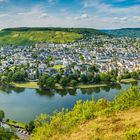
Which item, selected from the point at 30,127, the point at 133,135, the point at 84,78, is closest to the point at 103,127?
the point at 133,135

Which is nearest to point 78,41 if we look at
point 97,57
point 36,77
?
point 97,57

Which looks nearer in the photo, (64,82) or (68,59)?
(64,82)

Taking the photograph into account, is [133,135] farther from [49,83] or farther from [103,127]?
[49,83]

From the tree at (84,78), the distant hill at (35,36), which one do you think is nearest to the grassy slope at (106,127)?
the tree at (84,78)

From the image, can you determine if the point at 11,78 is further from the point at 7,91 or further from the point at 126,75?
the point at 126,75

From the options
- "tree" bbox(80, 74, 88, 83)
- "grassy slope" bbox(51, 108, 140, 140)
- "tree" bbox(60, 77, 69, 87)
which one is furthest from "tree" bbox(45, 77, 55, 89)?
"grassy slope" bbox(51, 108, 140, 140)

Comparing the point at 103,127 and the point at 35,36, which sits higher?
the point at 35,36

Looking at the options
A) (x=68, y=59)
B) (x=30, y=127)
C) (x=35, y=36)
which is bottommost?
(x=30, y=127)
